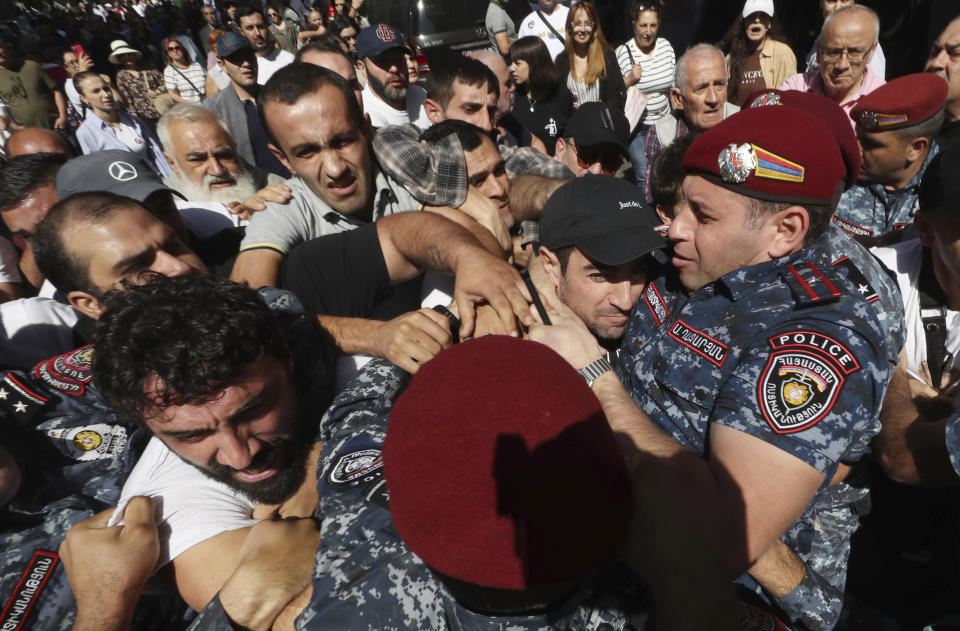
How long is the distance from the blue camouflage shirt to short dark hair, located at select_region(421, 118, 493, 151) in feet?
8.03

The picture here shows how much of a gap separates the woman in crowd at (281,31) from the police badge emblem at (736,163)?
31.9 feet

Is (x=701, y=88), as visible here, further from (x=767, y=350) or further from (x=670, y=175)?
(x=767, y=350)

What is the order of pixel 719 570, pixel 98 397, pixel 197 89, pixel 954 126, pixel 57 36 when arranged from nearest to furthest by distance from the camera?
1. pixel 719 570
2. pixel 98 397
3. pixel 954 126
4. pixel 197 89
5. pixel 57 36

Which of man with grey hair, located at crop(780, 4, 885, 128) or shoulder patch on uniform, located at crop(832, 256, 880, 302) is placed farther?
man with grey hair, located at crop(780, 4, 885, 128)

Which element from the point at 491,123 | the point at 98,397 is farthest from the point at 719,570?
the point at 491,123

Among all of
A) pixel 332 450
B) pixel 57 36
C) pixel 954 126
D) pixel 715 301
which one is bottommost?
pixel 57 36

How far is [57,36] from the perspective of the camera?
42.2ft

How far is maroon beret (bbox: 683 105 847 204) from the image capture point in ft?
5.92

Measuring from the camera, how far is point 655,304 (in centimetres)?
226

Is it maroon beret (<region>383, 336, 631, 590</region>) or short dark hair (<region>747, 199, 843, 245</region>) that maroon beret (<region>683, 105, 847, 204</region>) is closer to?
short dark hair (<region>747, 199, 843, 245</region>)

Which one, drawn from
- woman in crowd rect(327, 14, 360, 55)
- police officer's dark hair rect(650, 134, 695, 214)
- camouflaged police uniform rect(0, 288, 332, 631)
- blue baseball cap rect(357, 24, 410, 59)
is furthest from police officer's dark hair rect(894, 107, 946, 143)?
A: woman in crowd rect(327, 14, 360, 55)

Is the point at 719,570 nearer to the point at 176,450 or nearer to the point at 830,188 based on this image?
the point at 830,188

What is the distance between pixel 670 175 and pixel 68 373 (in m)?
3.14

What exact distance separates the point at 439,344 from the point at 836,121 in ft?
6.07
